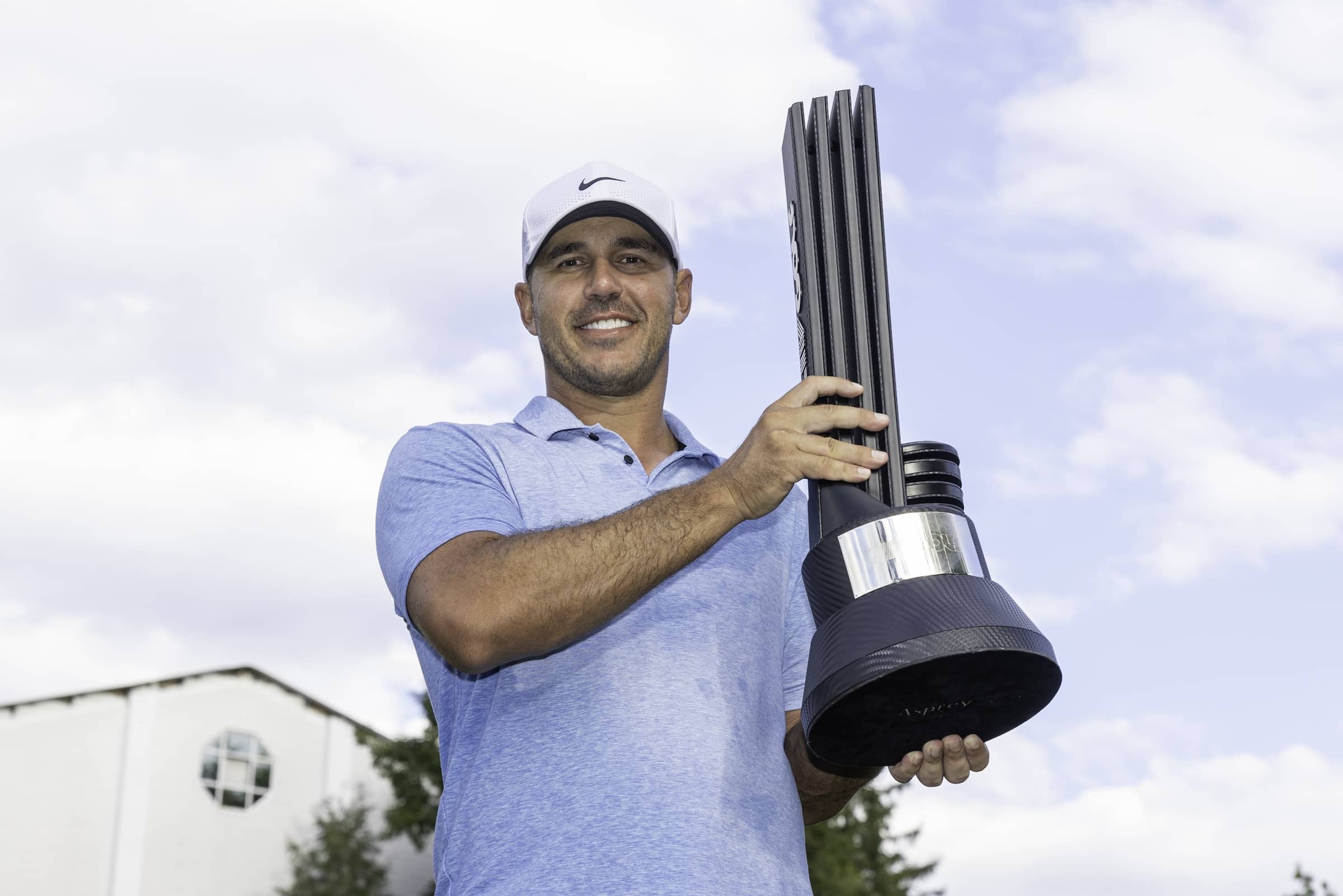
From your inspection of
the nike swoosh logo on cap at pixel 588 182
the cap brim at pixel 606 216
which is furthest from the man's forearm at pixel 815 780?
the nike swoosh logo on cap at pixel 588 182

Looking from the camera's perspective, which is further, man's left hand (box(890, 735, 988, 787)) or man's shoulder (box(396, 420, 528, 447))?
man's shoulder (box(396, 420, 528, 447))

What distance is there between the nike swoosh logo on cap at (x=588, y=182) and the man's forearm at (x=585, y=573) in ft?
4.97

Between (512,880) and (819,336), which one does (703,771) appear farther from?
(819,336)

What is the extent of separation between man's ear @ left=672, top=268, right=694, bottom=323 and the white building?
37.8 metres

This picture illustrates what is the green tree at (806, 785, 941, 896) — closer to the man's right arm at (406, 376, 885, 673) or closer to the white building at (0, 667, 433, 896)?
the white building at (0, 667, 433, 896)

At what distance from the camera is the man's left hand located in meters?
3.06

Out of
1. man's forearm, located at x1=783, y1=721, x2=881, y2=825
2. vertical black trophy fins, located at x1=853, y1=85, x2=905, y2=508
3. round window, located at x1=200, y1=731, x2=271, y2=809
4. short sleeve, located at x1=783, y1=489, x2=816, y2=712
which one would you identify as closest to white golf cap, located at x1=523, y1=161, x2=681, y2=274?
short sleeve, located at x1=783, y1=489, x2=816, y2=712

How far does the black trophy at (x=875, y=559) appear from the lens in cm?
266

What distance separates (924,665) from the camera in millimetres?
2613

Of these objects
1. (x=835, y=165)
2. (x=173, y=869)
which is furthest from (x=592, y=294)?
(x=173, y=869)

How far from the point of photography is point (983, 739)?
312 cm

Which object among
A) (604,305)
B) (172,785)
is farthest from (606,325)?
(172,785)

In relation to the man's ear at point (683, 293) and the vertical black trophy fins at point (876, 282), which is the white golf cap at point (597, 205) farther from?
the vertical black trophy fins at point (876, 282)

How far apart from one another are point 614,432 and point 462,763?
1183 mm
